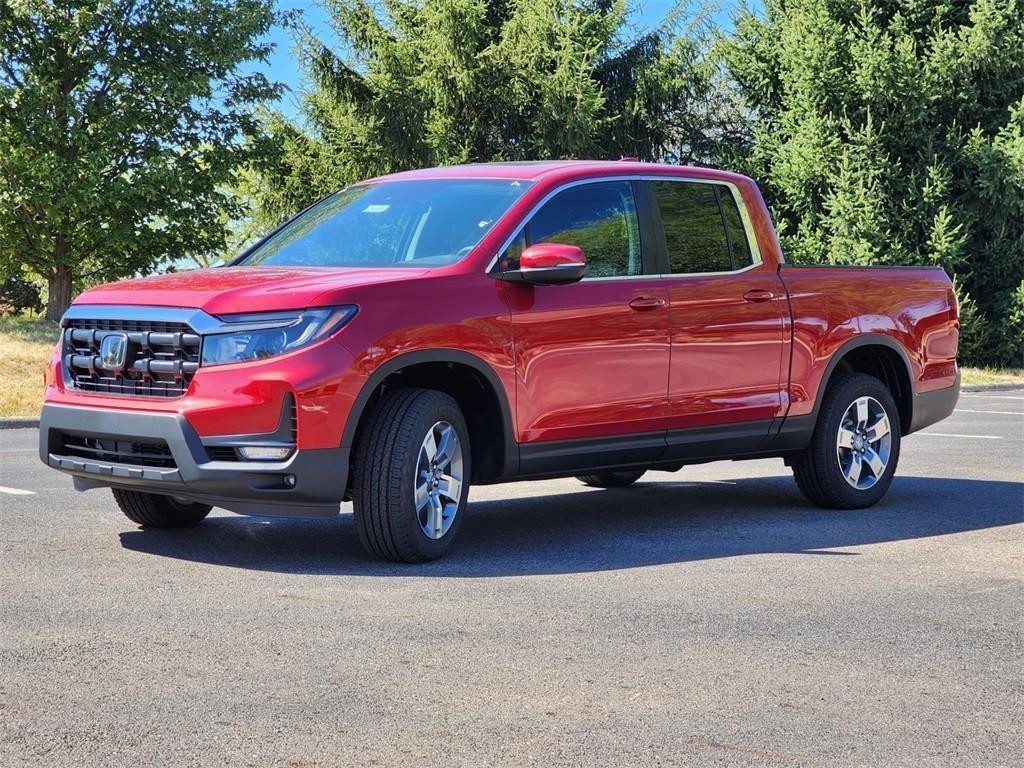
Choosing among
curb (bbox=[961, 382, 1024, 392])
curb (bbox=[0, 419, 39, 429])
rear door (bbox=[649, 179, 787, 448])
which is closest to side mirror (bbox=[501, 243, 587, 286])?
rear door (bbox=[649, 179, 787, 448])

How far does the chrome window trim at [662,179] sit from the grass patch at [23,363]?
36.6ft

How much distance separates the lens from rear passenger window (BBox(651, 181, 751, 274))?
334 inches

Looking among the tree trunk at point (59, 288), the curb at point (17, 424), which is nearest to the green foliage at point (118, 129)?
the tree trunk at point (59, 288)

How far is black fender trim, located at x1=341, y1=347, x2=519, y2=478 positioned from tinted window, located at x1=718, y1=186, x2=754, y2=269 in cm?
201

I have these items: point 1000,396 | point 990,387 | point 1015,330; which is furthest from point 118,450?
point 1015,330

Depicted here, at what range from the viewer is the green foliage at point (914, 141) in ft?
96.4

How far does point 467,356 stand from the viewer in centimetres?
722

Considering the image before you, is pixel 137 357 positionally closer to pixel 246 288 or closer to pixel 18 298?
pixel 246 288

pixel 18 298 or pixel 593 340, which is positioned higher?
pixel 593 340

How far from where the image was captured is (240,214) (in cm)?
3638

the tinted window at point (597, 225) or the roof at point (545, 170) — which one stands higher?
the roof at point (545, 170)

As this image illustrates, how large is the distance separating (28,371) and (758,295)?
684 inches

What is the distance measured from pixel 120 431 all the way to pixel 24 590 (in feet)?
2.81

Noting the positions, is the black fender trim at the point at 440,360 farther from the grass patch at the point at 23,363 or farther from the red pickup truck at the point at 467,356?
the grass patch at the point at 23,363
